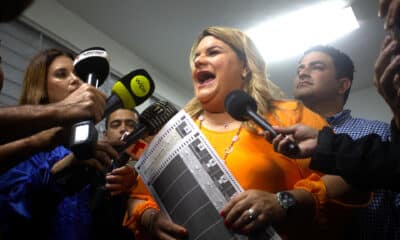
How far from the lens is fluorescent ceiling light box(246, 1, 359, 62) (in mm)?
3062

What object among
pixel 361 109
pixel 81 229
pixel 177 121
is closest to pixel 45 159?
pixel 81 229

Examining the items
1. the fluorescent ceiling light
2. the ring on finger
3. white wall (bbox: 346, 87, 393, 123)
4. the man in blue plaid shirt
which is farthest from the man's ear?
white wall (bbox: 346, 87, 393, 123)

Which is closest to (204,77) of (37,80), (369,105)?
(37,80)

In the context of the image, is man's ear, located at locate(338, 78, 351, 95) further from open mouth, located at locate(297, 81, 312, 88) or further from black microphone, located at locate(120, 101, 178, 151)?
black microphone, located at locate(120, 101, 178, 151)

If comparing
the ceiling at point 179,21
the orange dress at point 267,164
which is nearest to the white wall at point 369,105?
the ceiling at point 179,21

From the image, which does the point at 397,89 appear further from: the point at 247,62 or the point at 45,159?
the point at 45,159

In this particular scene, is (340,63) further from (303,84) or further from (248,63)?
(248,63)

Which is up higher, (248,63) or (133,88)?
(133,88)

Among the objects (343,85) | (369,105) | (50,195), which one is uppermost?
(50,195)

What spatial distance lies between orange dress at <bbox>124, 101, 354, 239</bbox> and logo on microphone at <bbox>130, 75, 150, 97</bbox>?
0.81 feet

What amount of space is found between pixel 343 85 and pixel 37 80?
5.63ft

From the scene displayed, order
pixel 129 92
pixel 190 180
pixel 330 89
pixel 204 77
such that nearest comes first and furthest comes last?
pixel 190 180
pixel 129 92
pixel 204 77
pixel 330 89

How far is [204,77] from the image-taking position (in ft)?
4.59

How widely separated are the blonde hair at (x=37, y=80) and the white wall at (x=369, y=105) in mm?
3786
